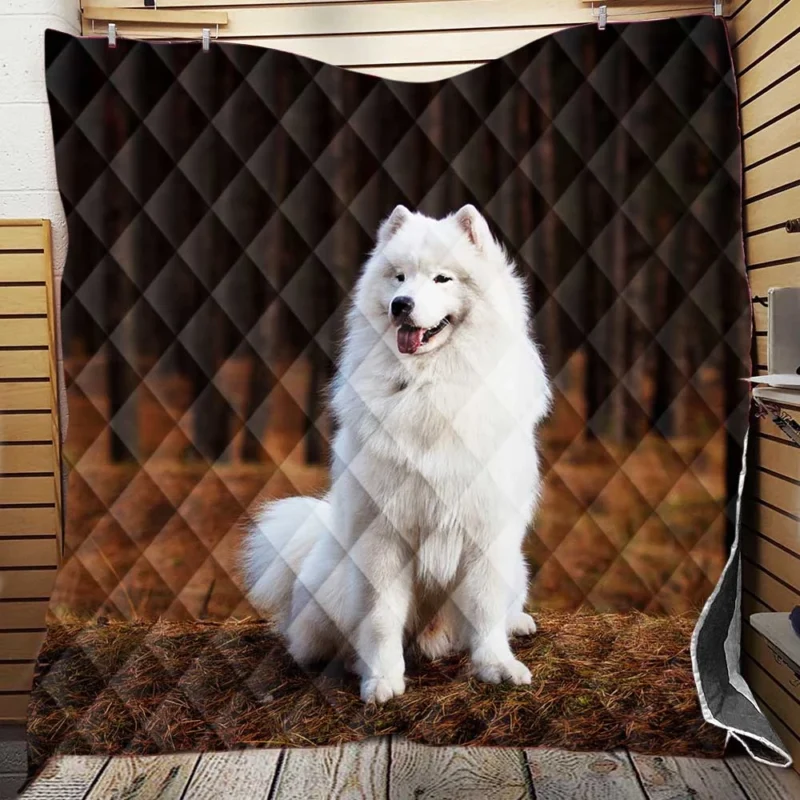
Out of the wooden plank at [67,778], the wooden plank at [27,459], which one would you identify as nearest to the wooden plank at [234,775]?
the wooden plank at [67,778]

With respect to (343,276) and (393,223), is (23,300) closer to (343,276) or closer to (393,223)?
(343,276)

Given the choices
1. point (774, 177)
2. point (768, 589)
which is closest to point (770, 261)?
point (774, 177)

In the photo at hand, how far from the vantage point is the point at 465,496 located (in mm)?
1860

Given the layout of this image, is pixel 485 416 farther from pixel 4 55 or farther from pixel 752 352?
pixel 4 55

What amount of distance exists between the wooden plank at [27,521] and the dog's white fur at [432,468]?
2.37 ft

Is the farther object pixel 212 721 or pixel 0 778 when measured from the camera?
pixel 0 778

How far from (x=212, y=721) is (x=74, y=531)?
0.55 m

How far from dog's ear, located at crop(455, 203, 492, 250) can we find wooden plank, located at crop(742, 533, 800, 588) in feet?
3.09

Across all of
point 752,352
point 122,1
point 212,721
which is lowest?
point 212,721

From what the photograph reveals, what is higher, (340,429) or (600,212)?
(600,212)

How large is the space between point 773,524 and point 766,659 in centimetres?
31

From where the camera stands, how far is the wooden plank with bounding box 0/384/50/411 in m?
2.11

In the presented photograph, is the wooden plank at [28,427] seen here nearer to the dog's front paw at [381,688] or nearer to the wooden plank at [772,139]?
the dog's front paw at [381,688]

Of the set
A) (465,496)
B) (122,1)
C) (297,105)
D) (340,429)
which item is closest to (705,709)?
(465,496)
